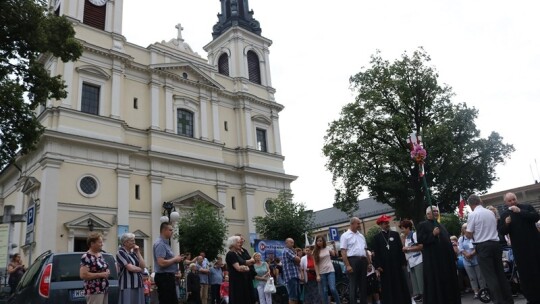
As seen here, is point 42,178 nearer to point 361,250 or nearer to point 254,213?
point 254,213

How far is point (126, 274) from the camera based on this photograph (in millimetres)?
7449

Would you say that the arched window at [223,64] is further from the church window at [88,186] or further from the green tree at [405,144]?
the church window at [88,186]

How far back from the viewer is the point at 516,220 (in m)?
7.88

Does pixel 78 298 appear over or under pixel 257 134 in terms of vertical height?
under

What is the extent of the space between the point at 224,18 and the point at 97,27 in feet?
45.8

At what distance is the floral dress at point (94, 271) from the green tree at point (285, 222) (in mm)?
21657

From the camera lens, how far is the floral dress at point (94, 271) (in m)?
6.93

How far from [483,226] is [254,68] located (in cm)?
3231

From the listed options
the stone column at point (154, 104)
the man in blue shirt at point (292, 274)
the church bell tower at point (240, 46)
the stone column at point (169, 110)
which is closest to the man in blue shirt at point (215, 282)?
the man in blue shirt at point (292, 274)

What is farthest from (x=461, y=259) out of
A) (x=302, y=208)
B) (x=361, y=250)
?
(x=302, y=208)

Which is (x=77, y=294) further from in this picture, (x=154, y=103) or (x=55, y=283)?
(x=154, y=103)

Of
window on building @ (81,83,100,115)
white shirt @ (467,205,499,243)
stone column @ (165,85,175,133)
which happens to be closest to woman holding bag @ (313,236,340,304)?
white shirt @ (467,205,499,243)

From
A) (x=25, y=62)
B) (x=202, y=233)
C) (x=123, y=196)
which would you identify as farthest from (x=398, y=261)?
(x=123, y=196)

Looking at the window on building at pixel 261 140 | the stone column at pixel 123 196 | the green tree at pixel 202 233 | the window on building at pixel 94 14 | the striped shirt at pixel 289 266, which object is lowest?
the striped shirt at pixel 289 266
